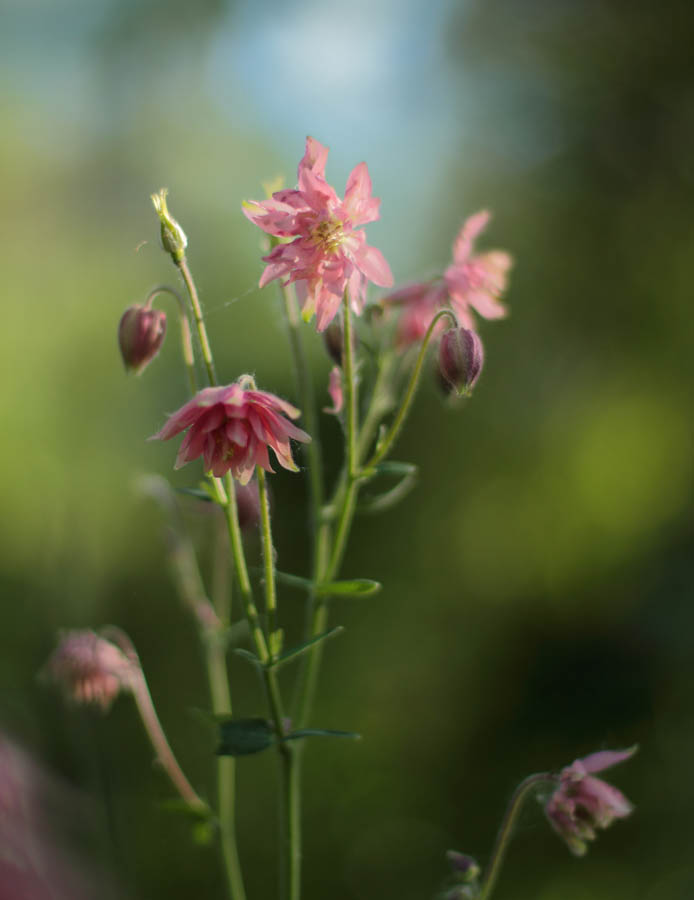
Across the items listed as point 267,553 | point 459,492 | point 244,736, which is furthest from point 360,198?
point 459,492

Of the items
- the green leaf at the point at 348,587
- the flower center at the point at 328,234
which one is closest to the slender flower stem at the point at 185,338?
the flower center at the point at 328,234

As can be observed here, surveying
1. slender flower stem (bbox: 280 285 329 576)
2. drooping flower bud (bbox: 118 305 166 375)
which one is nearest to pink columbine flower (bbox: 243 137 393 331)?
slender flower stem (bbox: 280 285 329 576)

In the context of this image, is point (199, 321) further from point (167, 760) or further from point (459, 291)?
point (167, 760)

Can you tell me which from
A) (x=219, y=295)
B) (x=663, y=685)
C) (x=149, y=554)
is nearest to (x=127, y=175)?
(x=219, y=295)

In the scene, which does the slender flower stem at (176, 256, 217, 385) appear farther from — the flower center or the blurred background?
the blurred background

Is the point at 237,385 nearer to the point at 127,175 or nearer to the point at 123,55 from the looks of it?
the point at 127,175
